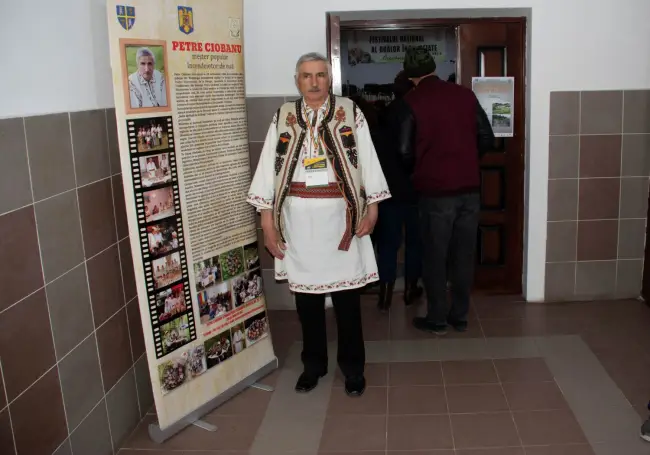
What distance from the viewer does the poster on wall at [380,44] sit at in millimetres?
6406

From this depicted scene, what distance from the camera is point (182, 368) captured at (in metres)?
2.76

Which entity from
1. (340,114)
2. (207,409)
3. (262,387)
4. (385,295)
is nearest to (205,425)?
(207,409)

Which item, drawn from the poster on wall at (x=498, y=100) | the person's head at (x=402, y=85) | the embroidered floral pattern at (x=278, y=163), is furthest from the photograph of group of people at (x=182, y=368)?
the poster on wall at (x=498, y=100)

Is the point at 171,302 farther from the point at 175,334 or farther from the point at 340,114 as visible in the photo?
the point at 340,114

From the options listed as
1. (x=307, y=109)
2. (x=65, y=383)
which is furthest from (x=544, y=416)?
(x=65, y=383)

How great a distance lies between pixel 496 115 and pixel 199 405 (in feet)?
8.48

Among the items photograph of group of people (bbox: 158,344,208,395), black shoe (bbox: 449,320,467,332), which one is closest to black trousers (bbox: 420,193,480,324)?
black shoe (bbox: 449,320,467,332)

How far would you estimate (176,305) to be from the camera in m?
2.71

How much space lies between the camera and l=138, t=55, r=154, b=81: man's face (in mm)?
2469

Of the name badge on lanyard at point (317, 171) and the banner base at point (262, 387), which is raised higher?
the name badge on lanyard at point (317, 171)

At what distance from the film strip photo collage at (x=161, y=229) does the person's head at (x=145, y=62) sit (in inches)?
6.7

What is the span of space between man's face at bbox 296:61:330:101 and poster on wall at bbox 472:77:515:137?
168 centimetres

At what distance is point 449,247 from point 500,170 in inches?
35.7

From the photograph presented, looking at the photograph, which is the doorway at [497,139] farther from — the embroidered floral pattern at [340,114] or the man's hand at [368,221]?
the man's hand at [368,221]
